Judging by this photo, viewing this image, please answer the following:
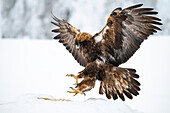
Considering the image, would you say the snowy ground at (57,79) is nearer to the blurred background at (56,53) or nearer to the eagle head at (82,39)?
the blurred background at (56,53)

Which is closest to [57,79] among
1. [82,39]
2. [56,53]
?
[56,53]

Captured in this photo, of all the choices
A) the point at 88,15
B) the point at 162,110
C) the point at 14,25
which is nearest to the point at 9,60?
the point at 14,25

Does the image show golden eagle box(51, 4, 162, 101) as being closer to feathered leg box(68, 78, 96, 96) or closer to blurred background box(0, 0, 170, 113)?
feathered leg box(68, 78, 96, 96)

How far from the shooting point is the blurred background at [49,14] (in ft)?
5.02

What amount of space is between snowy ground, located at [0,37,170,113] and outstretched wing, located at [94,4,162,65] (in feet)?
0.97

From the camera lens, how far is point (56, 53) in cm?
153

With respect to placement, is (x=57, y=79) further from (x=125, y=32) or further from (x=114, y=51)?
(x=125, y=32)

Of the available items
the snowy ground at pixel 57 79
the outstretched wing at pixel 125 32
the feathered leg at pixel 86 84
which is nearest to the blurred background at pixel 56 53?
the snowy ground at pixel 57 79

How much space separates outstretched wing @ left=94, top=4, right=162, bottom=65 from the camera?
102 cm

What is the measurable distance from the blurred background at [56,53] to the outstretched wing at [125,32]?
1.00ft

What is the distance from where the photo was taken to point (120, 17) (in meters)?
1.00

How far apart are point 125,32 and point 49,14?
85 centimetres

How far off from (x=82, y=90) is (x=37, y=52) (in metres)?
0.62

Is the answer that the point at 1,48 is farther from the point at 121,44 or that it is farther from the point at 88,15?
the point at 121,44
